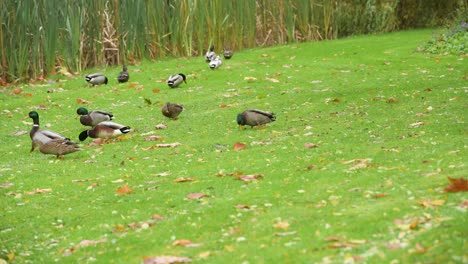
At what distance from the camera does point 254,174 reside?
34.7ft

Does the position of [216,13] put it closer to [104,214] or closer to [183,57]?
[183,57]

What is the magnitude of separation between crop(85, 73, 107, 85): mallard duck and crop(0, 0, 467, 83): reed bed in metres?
1.95

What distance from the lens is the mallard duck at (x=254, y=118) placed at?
47.2 feet

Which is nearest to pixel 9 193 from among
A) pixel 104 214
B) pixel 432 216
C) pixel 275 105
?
pixel 104 214

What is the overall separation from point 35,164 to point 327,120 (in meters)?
5.42

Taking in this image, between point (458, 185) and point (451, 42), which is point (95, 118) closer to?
point (458, 185)

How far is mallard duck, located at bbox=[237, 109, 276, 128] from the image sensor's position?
14375 mm

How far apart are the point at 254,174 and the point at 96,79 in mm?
11171

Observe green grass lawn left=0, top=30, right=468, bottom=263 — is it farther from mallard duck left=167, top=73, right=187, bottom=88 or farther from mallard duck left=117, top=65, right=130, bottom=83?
mallard duck left=117, top=65, right=130, bottom=83

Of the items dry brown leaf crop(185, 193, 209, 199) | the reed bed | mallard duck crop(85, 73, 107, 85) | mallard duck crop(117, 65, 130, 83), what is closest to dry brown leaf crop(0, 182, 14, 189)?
dry brown leaf crop(185, 193, 209, 199)

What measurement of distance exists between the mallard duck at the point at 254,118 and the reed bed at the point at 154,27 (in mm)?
9175

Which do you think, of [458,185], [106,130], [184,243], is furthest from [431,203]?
[106,130]

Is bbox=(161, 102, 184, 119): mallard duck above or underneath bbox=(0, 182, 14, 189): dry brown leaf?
underneath

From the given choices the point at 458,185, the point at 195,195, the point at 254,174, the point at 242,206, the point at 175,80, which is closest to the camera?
the point at 458,185
